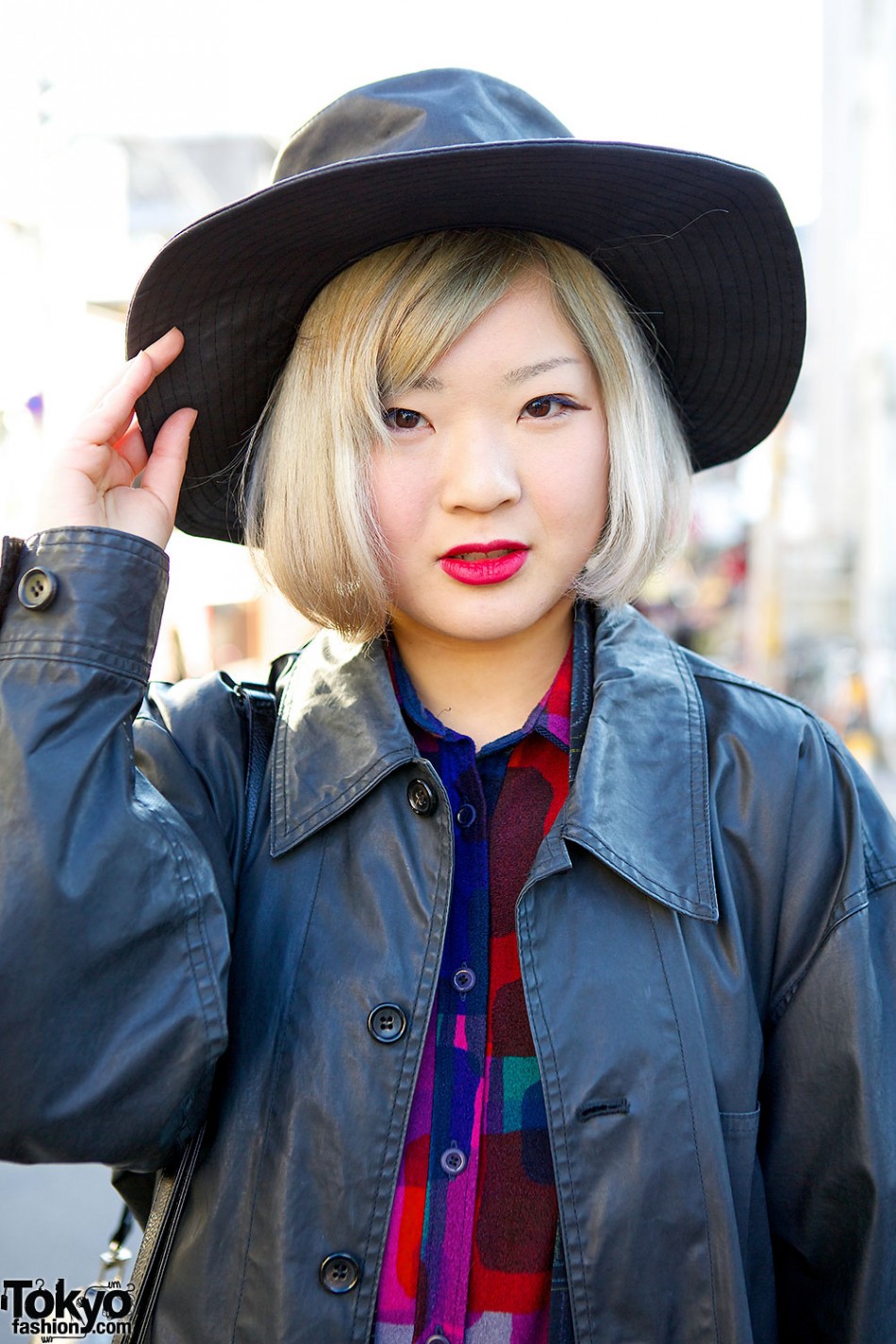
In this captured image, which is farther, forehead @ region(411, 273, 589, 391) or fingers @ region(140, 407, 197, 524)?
fingers @ region(140, 407, 197, 524)

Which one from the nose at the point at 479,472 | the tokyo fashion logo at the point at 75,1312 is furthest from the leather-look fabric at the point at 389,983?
the nose at the point at 479,472

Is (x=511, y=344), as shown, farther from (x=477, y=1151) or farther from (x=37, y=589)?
(x=477, y=1151)

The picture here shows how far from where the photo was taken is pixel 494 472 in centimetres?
136

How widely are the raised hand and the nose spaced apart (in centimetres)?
39

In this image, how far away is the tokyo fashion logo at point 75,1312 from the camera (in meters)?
1.46

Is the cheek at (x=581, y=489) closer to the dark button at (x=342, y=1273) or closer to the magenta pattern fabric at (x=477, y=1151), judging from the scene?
the magenta pattern fabric at (x=477, y=1151)

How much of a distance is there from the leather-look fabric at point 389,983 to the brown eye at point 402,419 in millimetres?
347

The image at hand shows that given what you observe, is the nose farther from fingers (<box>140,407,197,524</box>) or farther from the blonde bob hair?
fingers (<box>140,407,197,524</box>)

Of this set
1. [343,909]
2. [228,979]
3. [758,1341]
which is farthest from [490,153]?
[758,1341]

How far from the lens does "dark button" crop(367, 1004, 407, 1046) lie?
4.38 feet

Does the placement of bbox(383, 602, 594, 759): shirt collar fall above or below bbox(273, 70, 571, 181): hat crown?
below

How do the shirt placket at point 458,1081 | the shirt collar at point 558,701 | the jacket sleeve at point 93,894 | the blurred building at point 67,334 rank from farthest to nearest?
the blurred building at point 67,334
the shirt collar at point 558,701
the shirt placket at point 458,1081
the jacket sleeve at point 93,894

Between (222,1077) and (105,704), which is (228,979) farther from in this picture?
(105,704)

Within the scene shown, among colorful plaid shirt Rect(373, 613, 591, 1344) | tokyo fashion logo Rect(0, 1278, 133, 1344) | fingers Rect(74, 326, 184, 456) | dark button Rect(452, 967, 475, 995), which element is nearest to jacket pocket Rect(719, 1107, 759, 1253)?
colorful plaid shirt Rect(373, 613, 591, 1344)
